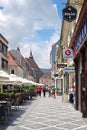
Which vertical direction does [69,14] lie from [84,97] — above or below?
above

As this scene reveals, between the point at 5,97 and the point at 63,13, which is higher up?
the point at 63,13

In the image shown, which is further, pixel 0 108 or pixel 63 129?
pixel 0 108

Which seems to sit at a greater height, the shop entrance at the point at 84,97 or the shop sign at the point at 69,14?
the shop sign at the point at 69,14

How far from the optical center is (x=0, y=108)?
52.9ft

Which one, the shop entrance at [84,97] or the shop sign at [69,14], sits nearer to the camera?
the shop entrance at [84,97]

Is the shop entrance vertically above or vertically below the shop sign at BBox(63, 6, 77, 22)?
below

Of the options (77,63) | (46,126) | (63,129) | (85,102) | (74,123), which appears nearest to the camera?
(63,129)

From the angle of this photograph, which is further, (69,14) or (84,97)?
(69,14)

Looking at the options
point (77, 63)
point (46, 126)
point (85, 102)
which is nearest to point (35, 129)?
point (46, 126)

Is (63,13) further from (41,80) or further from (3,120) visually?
(41,80)

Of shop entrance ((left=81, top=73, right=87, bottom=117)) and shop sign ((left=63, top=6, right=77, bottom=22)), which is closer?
shop entrance ((left=81, top=73, right=87, bottom=117))

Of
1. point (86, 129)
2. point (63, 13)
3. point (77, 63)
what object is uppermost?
point (63, 13)

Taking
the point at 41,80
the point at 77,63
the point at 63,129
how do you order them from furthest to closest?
the point at 41,80
the point at 77,63
the point at 63,129

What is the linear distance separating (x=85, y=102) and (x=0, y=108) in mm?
4593
